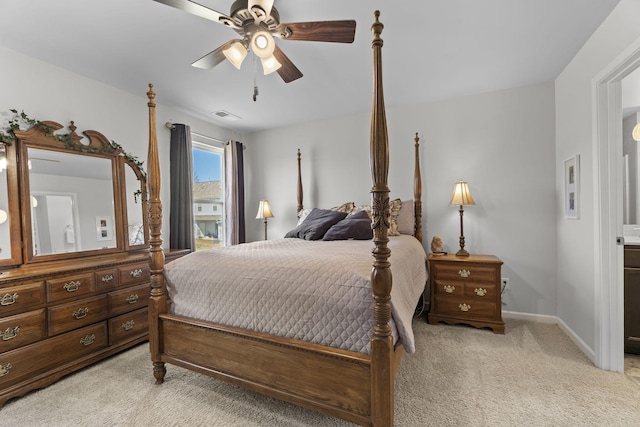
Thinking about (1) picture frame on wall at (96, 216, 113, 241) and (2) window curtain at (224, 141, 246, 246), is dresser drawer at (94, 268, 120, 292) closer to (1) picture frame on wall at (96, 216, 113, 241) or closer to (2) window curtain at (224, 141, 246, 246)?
(1) picture frame on wall at (96, 216, 113, 241)

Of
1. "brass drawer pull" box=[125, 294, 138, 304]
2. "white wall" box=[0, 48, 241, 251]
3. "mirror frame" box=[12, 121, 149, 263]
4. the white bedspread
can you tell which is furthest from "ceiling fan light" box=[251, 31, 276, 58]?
"brass drawer pull" box=[125, 294, 138, 304]

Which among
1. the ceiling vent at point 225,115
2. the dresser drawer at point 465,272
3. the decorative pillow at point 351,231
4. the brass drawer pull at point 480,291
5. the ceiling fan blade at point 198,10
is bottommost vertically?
the brass drawer pull at point 480,291

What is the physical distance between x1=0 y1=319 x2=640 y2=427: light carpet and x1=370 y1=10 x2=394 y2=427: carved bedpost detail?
49 centimetres

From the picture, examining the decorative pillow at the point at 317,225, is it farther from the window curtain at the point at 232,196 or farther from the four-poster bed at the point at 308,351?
the four-poster bed at the point at 308,351

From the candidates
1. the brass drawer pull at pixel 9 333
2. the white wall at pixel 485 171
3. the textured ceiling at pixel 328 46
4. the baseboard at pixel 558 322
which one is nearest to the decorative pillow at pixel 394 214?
the white wall at pixel 485 171

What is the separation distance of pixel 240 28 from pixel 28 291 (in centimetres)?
223

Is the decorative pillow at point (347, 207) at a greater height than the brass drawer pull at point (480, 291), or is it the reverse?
the decorative pillow at point (347, 207)

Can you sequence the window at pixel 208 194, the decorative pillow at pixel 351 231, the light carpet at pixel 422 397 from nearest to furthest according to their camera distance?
the light carpet at pixel 422 397 → the decorative pillow at pixel 351 231 → the window at pixel 208 194

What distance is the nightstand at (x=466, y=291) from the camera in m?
2.74

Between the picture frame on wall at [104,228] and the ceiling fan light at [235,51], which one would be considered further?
the picture frame on wall at [104,228]

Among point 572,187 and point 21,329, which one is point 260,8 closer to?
point 21,329

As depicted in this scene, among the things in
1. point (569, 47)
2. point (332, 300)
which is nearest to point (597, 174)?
point (569, 47)

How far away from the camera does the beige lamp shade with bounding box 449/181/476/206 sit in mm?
2982

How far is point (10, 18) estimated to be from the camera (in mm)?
1862
